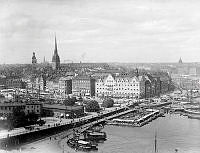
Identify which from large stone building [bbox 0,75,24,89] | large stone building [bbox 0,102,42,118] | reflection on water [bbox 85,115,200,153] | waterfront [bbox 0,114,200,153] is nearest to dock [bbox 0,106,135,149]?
waterfront [bbox 0,114,200,153]

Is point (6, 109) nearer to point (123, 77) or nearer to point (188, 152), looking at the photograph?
point (188, 152)

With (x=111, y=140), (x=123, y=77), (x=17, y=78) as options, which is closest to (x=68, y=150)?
(x=111, y=140)

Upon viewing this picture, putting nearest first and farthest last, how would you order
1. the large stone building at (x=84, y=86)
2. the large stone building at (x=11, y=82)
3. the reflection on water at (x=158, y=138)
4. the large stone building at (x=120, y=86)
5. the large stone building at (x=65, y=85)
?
the reflection on water at (x=158, y=138) → the large stone building at (x=120, y=86) → the large stone building at (x=84, y=86) → the large stone building at (x=65, y=85) → the large stone building at (x=11, y=82)

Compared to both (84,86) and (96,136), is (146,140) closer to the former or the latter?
→ (96,136)

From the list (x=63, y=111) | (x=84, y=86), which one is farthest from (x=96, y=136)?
(x=84, y=86)

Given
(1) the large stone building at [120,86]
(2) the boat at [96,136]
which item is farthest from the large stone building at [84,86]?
(2) the boat at [96,136]

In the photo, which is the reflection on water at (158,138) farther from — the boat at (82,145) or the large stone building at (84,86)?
the large stone building at (84,86)
